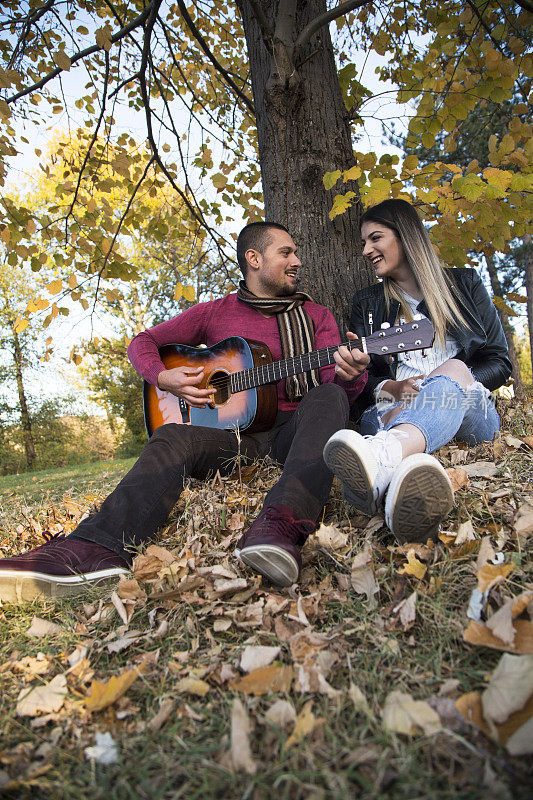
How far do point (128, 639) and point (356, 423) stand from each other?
6.40ft

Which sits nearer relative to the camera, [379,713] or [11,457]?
[379,713]

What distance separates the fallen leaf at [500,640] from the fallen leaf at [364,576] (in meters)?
0.33

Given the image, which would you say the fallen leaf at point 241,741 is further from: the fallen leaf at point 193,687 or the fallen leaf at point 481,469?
the fallen leaf at point 481,469

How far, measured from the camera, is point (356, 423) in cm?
305

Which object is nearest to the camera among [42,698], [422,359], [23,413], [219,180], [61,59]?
[42,698]

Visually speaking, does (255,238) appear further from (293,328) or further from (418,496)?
(418,496)

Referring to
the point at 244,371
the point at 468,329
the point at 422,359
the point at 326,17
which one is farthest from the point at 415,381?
the point at 326,17

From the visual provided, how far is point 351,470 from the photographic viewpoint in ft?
5.80

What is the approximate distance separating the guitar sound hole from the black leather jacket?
0.87 meters

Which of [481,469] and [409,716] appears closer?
[409,716]

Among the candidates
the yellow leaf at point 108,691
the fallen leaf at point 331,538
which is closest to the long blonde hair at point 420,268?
the fallen leaf at point 331,538

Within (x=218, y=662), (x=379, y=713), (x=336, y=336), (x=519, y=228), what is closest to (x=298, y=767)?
(x=379, y=713)

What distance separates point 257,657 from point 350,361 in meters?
1.56

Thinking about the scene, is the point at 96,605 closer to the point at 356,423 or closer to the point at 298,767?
the point at 298,767
